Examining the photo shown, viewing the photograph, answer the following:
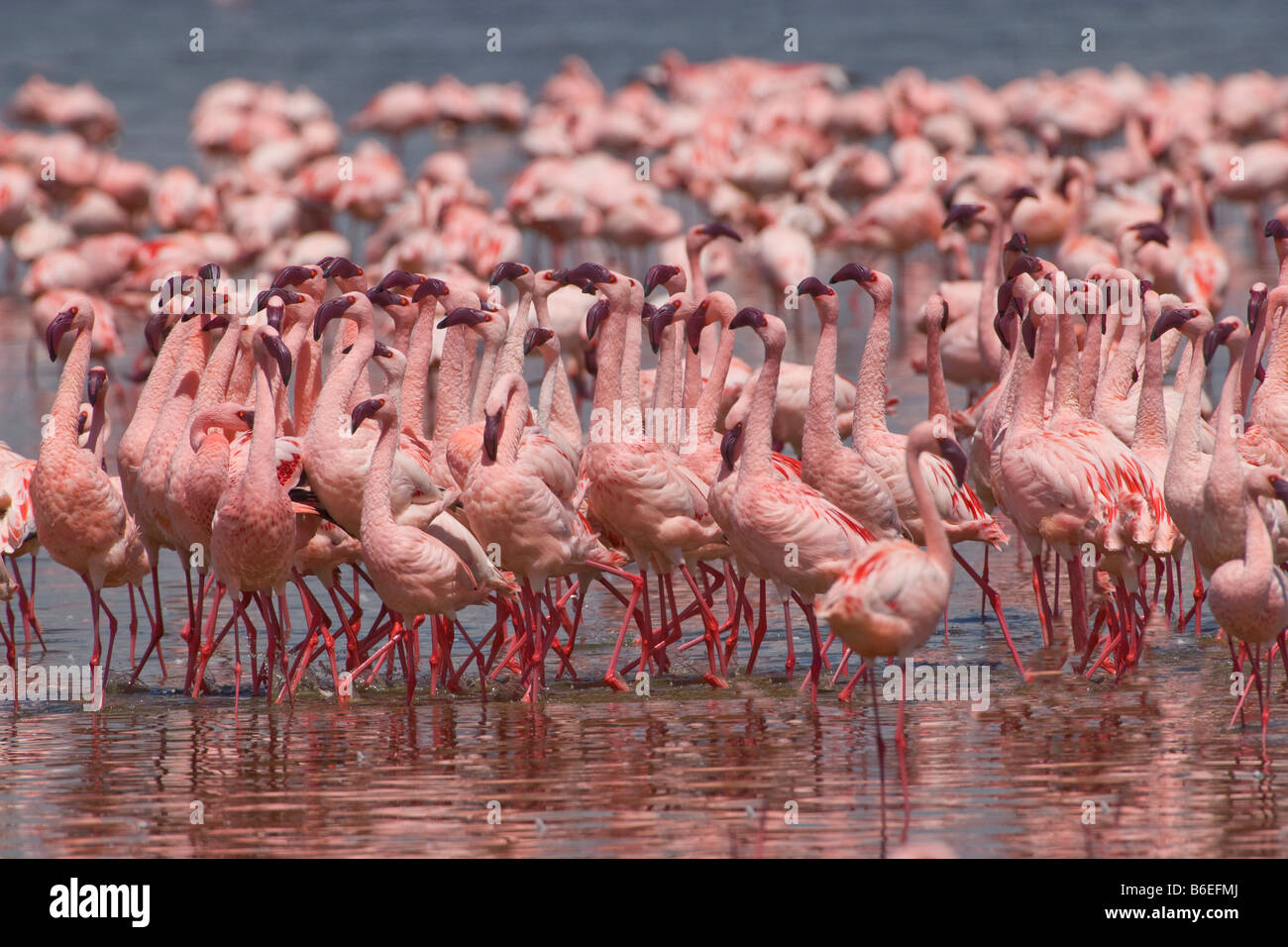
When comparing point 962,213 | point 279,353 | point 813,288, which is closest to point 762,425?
point 813,288

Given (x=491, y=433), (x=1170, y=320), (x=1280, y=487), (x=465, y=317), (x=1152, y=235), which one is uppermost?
(x=1152, y=235)

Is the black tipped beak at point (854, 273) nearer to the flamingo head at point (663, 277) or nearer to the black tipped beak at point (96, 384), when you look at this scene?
the flamingo head at point (663, 277)

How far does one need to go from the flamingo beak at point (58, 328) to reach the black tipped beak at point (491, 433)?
2.34 m

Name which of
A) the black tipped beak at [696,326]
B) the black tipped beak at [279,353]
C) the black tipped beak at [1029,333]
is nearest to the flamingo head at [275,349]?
the black tipped beak at [279,353]

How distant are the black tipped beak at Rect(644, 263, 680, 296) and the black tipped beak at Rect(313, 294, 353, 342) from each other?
151 centimetres

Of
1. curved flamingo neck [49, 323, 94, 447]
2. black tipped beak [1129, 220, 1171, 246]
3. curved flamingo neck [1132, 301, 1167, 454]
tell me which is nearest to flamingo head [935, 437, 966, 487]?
curved flamingo neck [1132, 301, 1167, 454]

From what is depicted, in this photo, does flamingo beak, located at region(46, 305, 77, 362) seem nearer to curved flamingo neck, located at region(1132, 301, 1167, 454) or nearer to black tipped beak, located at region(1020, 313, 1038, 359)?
black tipped beak, located at region(1020, 313, 1038, 359)

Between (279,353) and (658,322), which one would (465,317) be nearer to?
(658,322)

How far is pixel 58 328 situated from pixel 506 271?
83.7 inches

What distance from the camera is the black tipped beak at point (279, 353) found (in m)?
8.06

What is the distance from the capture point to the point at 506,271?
376 inches

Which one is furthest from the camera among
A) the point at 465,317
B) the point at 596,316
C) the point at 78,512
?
the point at 596,316

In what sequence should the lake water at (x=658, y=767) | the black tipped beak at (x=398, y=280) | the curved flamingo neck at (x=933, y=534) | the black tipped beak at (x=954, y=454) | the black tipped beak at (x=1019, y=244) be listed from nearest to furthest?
1. the lake water at (x=658, y=767)
2. the black tipped beak at (x=954, y=454)
3. the curved flamingo neck at (x=933, y=534)
4. the black tipped beak at (x=398, y=280)
5. the black tipped beak at (x=1019, y=244)
